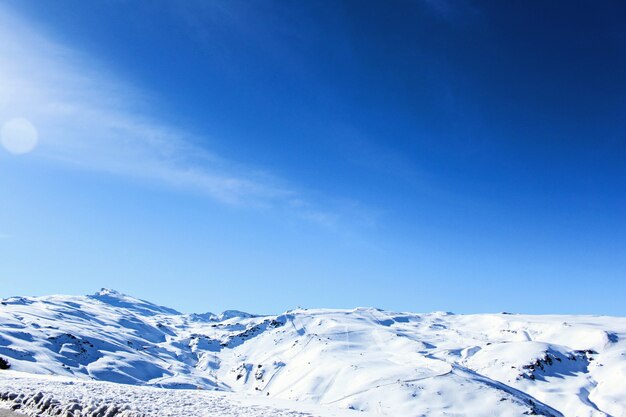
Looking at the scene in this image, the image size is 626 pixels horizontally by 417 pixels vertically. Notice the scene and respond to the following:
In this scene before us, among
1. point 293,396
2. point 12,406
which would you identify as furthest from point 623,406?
point 12,406

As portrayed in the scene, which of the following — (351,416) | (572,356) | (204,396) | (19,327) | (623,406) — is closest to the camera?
(351,416)

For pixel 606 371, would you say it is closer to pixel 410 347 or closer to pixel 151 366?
pixel 410 347

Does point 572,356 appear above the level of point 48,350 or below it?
above

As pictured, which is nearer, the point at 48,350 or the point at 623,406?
the point at 623,406

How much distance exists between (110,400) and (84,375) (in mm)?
146733

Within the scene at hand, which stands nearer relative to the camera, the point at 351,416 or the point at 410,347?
the point at 351,416

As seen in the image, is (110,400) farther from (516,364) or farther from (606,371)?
(606,371)

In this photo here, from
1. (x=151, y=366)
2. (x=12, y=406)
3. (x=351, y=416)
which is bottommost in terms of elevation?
(x=151, y=366)

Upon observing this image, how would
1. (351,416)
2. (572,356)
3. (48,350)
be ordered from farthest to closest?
(572,356) < (48,350) < (351,416)

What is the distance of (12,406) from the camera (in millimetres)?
20891

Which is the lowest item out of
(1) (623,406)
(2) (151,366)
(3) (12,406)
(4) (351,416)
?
(2) (151,366)

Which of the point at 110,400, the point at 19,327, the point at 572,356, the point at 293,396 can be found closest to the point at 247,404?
the point at 110,400

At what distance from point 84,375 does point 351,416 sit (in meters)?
152

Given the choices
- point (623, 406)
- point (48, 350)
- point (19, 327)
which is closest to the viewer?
point (623, 406)
